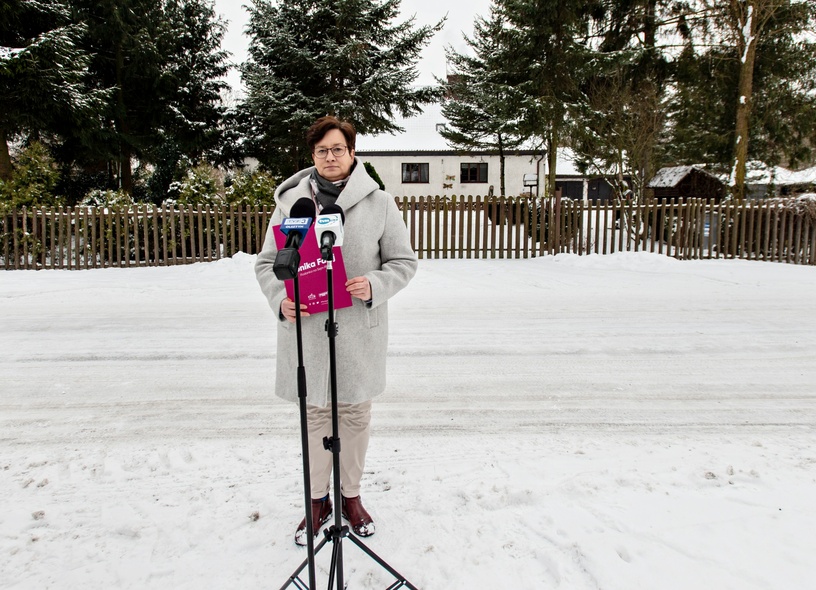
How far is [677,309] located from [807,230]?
333 inches

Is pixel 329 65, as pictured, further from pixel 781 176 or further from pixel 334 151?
pixel 781 176

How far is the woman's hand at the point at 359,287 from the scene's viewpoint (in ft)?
7.61

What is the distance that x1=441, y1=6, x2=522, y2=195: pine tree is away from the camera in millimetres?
20766

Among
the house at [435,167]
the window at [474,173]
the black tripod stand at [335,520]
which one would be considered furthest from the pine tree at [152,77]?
the black tripod stand at [335,520]

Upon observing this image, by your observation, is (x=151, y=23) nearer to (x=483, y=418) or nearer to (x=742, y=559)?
(x=483, y=418)

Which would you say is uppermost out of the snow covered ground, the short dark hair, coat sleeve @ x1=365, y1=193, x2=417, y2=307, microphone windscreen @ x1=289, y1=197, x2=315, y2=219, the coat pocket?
the short dark hair

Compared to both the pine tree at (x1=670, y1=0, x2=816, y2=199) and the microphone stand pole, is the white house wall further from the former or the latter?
the microphone stand pole

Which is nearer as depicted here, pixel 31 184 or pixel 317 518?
pixel 317 518

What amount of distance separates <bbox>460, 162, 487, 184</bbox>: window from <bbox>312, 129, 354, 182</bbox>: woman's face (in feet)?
115

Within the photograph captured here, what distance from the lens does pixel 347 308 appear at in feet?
8.16

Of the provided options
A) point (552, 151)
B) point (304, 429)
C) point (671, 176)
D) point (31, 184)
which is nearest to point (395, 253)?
point (304, 429)

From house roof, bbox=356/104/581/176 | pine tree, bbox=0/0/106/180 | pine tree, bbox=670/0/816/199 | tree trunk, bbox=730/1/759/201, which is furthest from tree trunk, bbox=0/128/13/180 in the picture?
pine tree, bbox=670/0/816/199

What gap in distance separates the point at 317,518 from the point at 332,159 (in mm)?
1652

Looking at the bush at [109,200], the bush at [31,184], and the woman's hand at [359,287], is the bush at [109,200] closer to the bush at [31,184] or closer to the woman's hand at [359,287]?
the bush at [31,184]
